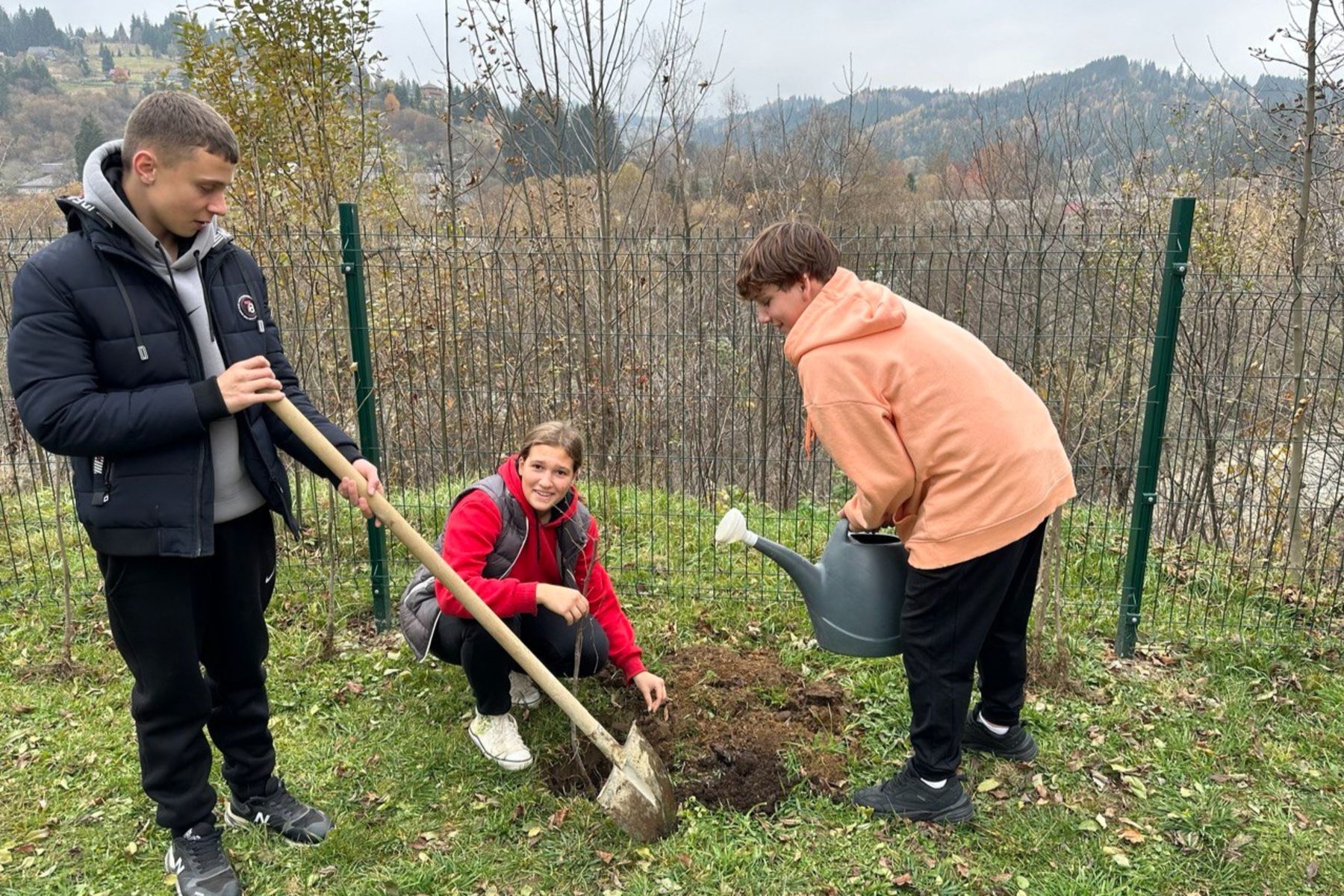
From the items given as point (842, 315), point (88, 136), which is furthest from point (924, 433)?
point (88, 136)

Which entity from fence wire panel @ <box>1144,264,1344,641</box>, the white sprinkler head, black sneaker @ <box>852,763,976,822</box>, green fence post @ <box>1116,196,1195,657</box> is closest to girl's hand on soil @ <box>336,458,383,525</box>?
the white sprinkler head

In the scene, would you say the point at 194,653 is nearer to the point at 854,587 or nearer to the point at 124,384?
the point at 124,384

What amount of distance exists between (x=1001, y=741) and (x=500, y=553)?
190cm

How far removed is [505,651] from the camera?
299 centimetres

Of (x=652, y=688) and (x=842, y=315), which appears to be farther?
(x=652, y=688)

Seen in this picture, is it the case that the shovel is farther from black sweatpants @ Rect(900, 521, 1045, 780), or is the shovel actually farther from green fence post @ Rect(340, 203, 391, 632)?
green fence post @ Rect(340, 203, 391, 632)

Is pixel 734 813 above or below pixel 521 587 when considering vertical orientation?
below

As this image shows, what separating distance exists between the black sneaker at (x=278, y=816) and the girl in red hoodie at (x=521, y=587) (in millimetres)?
616

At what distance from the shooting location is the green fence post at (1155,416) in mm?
3553

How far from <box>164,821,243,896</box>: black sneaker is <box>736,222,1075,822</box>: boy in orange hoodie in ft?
6.86

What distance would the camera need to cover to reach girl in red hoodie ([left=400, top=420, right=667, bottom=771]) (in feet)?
9.60

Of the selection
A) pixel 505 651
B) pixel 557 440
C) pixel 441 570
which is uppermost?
pixel 557 440

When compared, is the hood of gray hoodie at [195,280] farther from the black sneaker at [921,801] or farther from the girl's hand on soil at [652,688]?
the black sneaker at [921,801]

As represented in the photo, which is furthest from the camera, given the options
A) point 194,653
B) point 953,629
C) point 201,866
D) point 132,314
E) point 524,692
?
point 524,692
